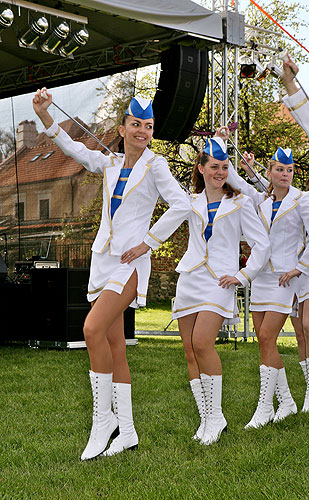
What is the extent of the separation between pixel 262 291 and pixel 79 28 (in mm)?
4950

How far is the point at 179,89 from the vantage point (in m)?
8.61

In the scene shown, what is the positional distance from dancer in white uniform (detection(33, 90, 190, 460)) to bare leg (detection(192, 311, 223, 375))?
45 centimetres

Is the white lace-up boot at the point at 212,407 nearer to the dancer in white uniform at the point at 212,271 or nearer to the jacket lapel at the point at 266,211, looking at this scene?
the dancer in white uniform at the point at 212,271

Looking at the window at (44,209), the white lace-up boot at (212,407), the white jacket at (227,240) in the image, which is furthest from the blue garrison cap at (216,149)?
the window at (44,209)

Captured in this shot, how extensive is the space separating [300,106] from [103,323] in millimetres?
1439

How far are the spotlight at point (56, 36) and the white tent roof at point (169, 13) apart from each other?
22.5 inches

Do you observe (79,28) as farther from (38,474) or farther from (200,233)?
(38,474)

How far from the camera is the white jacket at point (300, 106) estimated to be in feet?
9.29

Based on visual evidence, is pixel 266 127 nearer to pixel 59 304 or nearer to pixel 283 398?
pixel 59 304

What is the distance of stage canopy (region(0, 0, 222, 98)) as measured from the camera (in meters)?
7.73

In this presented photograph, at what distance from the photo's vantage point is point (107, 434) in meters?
3.53

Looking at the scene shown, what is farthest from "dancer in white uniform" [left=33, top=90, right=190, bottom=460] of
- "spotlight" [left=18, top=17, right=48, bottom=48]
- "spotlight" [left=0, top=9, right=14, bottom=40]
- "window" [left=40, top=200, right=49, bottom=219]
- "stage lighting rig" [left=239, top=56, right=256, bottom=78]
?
"window" [left=40, top=200, right=49, bottom=219]

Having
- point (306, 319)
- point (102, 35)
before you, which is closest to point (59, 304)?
point (102, 35)

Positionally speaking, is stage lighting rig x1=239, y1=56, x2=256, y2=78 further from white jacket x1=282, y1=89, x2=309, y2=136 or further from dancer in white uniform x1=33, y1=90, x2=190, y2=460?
white jacket x1=282, y1=89, x2=309, y2=136
